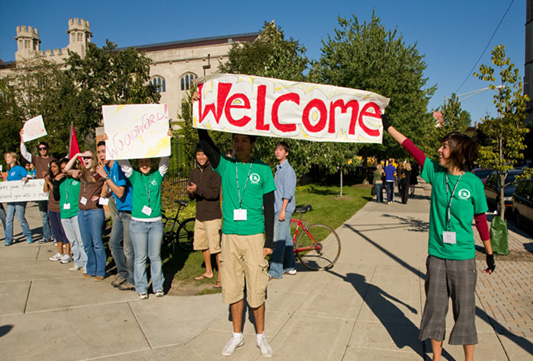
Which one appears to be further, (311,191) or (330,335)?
(311,191)

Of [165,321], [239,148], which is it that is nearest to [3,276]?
[165,321]

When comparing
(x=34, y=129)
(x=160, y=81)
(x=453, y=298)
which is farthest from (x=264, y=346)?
(x=160, y=81)

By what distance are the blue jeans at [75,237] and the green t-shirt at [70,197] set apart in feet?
0.35

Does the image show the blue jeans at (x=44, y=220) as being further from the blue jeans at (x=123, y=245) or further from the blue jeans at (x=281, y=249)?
the blue jeans at (x=281, y=249)

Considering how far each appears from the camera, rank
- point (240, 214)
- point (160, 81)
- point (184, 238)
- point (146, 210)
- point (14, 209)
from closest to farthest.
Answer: point (240, 214) < point (146, 210) < point (184, 238) < point (14, 209) < point (160, 81)

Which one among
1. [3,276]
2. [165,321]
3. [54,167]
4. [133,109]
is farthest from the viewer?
[54,167]

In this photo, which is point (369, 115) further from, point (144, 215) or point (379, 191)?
point (379, 191)

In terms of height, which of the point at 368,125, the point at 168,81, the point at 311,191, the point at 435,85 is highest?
the point at 168,81

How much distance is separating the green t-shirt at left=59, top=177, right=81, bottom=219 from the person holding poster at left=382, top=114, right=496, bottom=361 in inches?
227

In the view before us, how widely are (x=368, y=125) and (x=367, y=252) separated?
14.8ft

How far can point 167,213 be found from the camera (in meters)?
12.3

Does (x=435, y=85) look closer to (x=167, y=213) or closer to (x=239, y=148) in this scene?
(x=167, y=213)

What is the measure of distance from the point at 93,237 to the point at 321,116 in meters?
4.25

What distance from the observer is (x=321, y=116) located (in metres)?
4.63
